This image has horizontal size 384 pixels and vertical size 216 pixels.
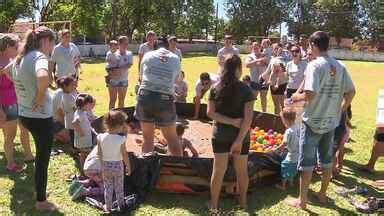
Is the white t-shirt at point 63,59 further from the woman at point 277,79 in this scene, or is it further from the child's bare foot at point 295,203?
the child's bare foot at point 295,203

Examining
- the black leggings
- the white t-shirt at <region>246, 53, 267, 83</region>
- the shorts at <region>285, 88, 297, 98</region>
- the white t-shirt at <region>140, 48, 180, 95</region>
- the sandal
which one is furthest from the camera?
the white t-shirt at <region>246, 53, 267, 83</region>

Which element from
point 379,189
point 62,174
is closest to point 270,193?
point 379,189

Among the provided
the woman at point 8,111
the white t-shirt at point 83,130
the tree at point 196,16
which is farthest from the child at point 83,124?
the tree at point 196,16

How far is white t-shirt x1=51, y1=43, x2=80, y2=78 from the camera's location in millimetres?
9336

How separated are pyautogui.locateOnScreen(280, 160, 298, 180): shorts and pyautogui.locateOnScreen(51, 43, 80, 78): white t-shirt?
184 inches

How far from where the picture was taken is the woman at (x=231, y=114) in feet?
17.4

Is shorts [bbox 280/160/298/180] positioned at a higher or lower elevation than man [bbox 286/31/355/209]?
lower

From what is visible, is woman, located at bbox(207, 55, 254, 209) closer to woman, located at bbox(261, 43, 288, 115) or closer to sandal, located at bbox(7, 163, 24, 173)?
sandal, located at bbox(7, 163, 24, 173)

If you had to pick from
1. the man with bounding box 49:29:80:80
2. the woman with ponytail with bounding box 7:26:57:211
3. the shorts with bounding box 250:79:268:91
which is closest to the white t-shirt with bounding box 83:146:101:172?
the woman with ponytail with bounding box 7:26:57:211

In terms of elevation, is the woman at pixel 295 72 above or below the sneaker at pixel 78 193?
above

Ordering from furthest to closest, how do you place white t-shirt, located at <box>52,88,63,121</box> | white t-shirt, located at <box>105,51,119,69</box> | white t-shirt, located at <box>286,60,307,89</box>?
white t-shirt, located at <box>105,51,119,69</box> < white t-shirt, located at <box>286,60,307,89</box> < white t-shirt, located at <box>52,88,63,121</box>

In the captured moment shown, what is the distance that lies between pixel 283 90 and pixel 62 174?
495 centimetres

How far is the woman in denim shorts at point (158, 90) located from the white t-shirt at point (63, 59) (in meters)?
3.12

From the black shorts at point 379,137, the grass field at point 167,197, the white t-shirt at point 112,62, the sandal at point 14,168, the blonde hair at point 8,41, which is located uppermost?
the blonde hair at point 8,41
